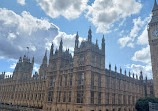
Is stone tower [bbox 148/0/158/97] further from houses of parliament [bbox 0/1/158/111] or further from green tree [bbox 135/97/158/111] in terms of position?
green tree [bbox 135/97/158/111]

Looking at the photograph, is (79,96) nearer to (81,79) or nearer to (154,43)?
(81,79)

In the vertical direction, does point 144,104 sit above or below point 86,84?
below

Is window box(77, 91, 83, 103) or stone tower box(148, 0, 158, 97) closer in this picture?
window box(77, 91, 83, 103)

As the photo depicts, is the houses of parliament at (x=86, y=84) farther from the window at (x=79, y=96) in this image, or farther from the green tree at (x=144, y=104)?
the green tree at (x=144, y=104)

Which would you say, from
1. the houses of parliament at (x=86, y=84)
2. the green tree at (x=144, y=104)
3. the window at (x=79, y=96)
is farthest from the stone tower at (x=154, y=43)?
the window at (x=79, y=96)

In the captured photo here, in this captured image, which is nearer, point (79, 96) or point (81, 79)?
point (79, 96)

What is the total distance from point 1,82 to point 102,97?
8853 centimetres

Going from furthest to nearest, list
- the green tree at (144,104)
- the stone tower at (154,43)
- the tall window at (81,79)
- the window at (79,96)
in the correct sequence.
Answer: the stone tower at (154,43), the green tree at (144,104), the tall window at (81,79), the window at (79,96)

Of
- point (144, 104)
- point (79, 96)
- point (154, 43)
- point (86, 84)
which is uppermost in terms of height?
point (154, 43)

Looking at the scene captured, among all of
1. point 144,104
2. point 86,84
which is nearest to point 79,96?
point 86,84

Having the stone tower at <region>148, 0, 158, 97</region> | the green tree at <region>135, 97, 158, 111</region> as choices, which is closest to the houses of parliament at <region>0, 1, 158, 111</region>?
the stone tower at <region>148, 0, 158, 97</region>

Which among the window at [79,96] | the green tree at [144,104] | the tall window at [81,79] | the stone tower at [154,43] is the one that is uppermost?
the stone tower at [154,43]

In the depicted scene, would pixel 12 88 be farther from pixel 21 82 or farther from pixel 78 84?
pixel 78 84

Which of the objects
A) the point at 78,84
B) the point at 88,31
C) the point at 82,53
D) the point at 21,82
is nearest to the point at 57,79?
the point at 78,84
